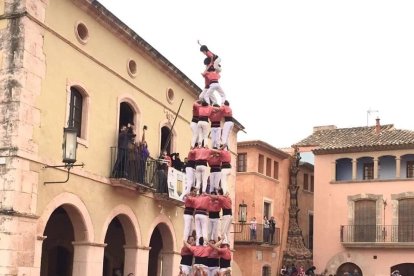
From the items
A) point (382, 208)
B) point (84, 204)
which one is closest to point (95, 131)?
point (84, 204)

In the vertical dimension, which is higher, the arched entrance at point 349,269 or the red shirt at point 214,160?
the red shirt at point 214,160

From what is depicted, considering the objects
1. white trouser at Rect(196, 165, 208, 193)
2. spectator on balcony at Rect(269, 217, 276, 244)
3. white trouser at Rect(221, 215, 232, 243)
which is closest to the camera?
white trouser at Rect(221, 215, 232, 243)

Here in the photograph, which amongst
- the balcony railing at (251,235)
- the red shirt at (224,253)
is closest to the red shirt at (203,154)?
the red shirt at (224,253)

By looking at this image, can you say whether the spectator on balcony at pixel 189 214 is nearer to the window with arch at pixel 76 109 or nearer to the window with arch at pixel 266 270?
the window with arch at pixel 76 109

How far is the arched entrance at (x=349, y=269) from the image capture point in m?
35.5

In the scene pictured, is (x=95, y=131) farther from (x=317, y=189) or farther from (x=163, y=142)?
(x=317, y=189)

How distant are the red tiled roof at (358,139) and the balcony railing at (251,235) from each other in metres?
5.58

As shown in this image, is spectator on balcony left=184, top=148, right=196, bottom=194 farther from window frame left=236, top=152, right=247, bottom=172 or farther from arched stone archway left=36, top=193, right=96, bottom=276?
window frame left=236, top=152, right=247, bottom=172

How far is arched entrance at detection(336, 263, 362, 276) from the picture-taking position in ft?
116

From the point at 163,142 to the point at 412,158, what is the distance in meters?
17.0

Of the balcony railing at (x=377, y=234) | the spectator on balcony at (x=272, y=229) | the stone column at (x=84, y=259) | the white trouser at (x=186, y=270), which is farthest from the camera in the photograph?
the spectator on balcony at (x=272, y=229)

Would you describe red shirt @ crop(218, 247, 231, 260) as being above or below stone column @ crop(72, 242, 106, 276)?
above

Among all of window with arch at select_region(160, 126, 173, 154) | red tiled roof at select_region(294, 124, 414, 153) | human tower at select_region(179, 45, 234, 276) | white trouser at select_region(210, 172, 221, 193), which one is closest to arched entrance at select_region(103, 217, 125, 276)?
window with arch at select_region(160, 126, 173, 154)

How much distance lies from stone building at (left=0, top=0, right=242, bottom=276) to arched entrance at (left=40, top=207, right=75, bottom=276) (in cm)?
3
